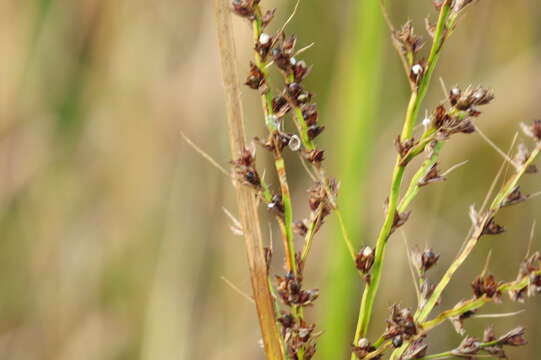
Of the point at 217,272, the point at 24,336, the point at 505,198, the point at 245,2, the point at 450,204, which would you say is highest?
the point at 245,2

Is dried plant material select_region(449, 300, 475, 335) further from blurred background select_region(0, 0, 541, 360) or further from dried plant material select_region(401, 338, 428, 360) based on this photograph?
blurred background select_region(0, 0, 541, 360)

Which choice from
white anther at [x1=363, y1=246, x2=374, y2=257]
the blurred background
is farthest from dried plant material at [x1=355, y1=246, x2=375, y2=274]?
the blurred background

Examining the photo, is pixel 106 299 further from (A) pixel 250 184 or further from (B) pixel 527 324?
(A) pixel 250 184

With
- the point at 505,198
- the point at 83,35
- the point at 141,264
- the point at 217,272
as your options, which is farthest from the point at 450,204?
the point at 505,198

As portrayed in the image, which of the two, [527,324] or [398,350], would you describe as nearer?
[398,350]

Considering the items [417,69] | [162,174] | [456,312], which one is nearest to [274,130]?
[417,69]

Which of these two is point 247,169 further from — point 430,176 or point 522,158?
point 522,158
